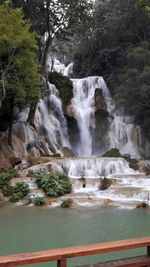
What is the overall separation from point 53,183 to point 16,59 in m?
6.80

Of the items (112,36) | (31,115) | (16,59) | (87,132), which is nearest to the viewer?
(16,59)

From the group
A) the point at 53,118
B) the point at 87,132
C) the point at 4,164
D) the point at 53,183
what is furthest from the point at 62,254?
the point at 87,132

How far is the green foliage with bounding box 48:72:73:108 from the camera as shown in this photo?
1136 inches

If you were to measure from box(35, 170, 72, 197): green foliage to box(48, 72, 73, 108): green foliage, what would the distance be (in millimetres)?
12219

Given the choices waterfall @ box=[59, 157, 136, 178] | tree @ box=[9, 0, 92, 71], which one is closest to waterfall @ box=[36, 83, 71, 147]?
tree @ box=[9, 0, 92, 71]

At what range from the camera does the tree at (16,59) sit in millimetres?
18406

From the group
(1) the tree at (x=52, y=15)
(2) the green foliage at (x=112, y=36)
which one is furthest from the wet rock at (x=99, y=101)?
(1) the tree at (x=52, y=15)

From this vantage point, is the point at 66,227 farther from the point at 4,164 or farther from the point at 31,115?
the point at 31,115

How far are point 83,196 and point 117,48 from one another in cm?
2130

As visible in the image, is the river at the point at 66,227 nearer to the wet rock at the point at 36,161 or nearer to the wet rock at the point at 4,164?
the wet rock at the point at 4,164

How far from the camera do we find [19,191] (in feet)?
51.3

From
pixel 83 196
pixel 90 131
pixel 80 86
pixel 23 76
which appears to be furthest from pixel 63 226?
pixel 80 86

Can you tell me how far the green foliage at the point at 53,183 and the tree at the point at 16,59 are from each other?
14.7 ft

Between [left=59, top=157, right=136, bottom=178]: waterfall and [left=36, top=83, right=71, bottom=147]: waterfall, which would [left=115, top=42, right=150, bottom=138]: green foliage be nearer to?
[left=36, top=83, right=71, bottom=147]: waterfall
